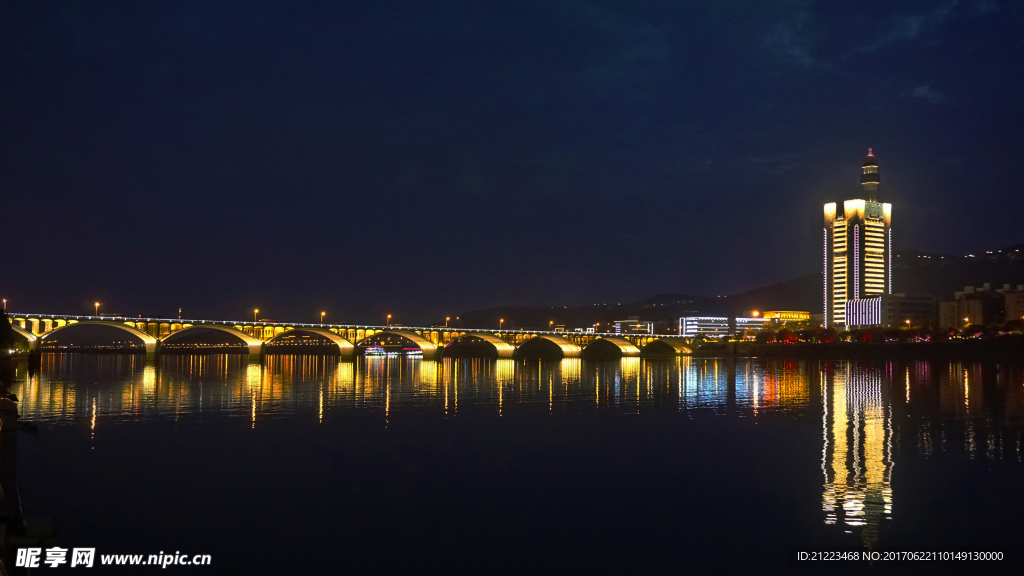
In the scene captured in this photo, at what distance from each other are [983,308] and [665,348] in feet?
269

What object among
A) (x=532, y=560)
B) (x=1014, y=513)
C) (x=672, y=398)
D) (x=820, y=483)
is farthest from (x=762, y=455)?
(x=672, y=398)

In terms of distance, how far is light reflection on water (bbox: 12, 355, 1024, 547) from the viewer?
21.2 metres

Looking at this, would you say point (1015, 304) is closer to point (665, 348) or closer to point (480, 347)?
point (665, 348)

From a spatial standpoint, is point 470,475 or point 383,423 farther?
point 383,423

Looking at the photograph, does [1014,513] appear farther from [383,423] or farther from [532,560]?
[383,423]

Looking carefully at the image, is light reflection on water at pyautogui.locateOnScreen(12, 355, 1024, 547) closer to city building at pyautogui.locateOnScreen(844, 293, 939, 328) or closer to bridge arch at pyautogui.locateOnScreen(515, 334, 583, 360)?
bridge arch at pyautogui.locateOnScreen(515, 334, 583, 360)

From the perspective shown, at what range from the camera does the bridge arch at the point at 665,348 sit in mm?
149125

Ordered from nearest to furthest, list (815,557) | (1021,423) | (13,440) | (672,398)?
1. (815,557)
2. (13,440)
3. (1021,423)
4. (672,398)

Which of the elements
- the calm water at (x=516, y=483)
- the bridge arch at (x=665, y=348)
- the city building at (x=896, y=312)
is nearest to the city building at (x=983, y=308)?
the city building at (x=896, y=312)

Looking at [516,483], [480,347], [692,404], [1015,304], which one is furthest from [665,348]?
[516,483]

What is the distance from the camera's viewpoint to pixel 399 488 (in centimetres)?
1806

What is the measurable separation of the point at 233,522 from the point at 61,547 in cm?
284

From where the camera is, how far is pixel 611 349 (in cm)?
15162

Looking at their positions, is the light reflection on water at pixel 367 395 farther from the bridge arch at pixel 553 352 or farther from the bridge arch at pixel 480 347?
the bridge arch at pixel 480 347
